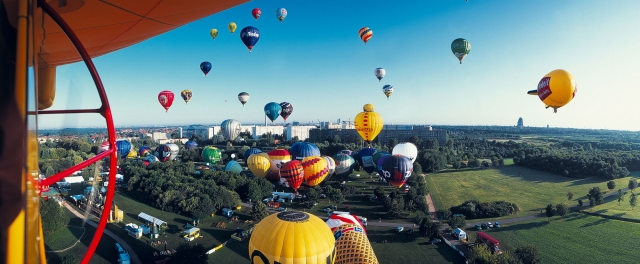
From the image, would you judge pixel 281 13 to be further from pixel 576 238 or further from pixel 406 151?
pixel 576 238

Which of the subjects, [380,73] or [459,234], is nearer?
[459,234]

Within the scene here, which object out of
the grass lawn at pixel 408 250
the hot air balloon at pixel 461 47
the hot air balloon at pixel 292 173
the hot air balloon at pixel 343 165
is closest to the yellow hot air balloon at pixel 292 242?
the grass lawn at pixel 408 250

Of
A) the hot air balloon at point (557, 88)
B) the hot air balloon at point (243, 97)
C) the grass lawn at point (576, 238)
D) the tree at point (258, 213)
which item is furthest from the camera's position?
the hot air balloon at point (243, 97)

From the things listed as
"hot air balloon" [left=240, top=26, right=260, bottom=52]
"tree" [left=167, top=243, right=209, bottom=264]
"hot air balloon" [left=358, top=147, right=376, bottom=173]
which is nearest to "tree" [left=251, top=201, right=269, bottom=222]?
"tree" [left=167, top=243, right=209, bottom=264]

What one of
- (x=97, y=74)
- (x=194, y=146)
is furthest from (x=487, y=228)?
(x=194, y=146)

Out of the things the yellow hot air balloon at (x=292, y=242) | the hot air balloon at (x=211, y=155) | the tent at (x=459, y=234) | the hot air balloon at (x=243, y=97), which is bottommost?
the tent at (x=459, y=234)

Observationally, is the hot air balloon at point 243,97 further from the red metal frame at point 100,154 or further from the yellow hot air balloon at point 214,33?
the red metal frame at point 100,154

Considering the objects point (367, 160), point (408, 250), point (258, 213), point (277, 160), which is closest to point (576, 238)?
point (408, 250)
